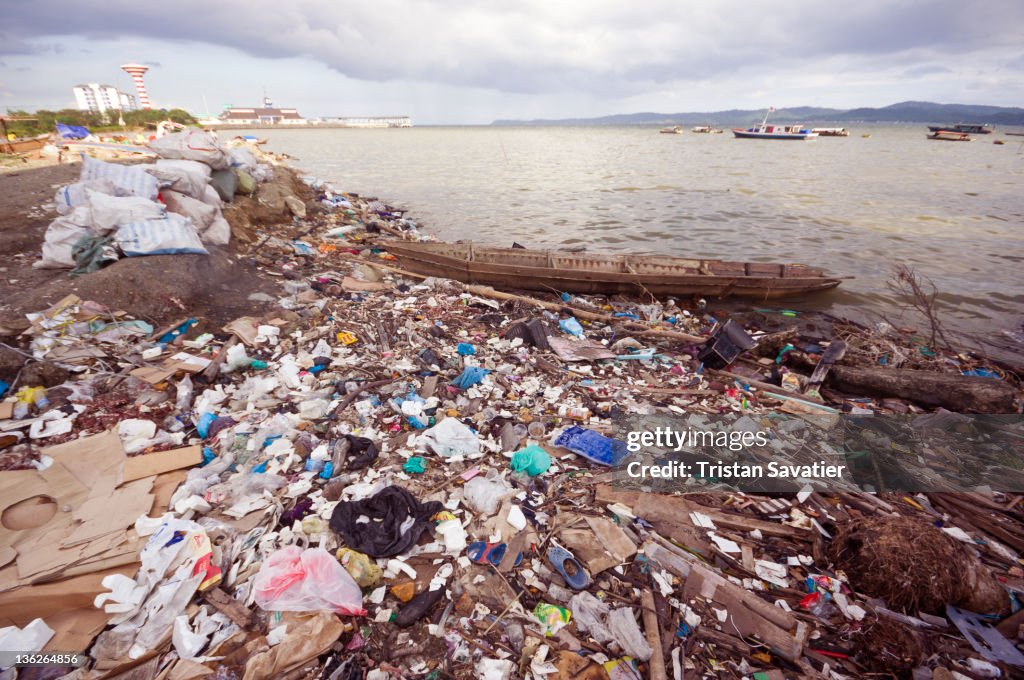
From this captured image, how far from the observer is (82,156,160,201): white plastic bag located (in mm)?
6672

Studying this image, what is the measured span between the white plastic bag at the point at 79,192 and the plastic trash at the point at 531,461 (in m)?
8.09

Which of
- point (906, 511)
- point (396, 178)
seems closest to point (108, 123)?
point (396, 178)

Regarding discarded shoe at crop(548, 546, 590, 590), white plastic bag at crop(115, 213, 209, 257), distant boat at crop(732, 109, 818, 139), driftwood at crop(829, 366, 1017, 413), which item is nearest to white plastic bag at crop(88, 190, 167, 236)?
white plastic bag at crop(115, 213, 209, 257)

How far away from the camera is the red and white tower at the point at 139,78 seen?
72.4 m

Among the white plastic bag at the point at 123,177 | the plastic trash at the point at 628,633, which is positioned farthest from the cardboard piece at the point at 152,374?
the plastic trash at the point at 628,633

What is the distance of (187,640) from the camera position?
98.6 inches

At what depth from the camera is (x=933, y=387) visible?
5176 millimetres

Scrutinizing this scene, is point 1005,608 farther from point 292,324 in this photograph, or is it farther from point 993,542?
point 292,324

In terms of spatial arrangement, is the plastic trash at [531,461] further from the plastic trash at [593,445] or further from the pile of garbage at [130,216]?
the pile of garbage at [130,216]

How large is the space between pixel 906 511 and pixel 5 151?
28484 mm

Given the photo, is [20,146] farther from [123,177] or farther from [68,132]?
[123,177]

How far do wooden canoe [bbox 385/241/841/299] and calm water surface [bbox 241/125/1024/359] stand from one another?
2.79ft

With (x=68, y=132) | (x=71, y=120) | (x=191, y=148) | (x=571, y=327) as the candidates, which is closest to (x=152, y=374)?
(x=571, y=327)

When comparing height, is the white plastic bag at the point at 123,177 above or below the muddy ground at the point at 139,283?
above
